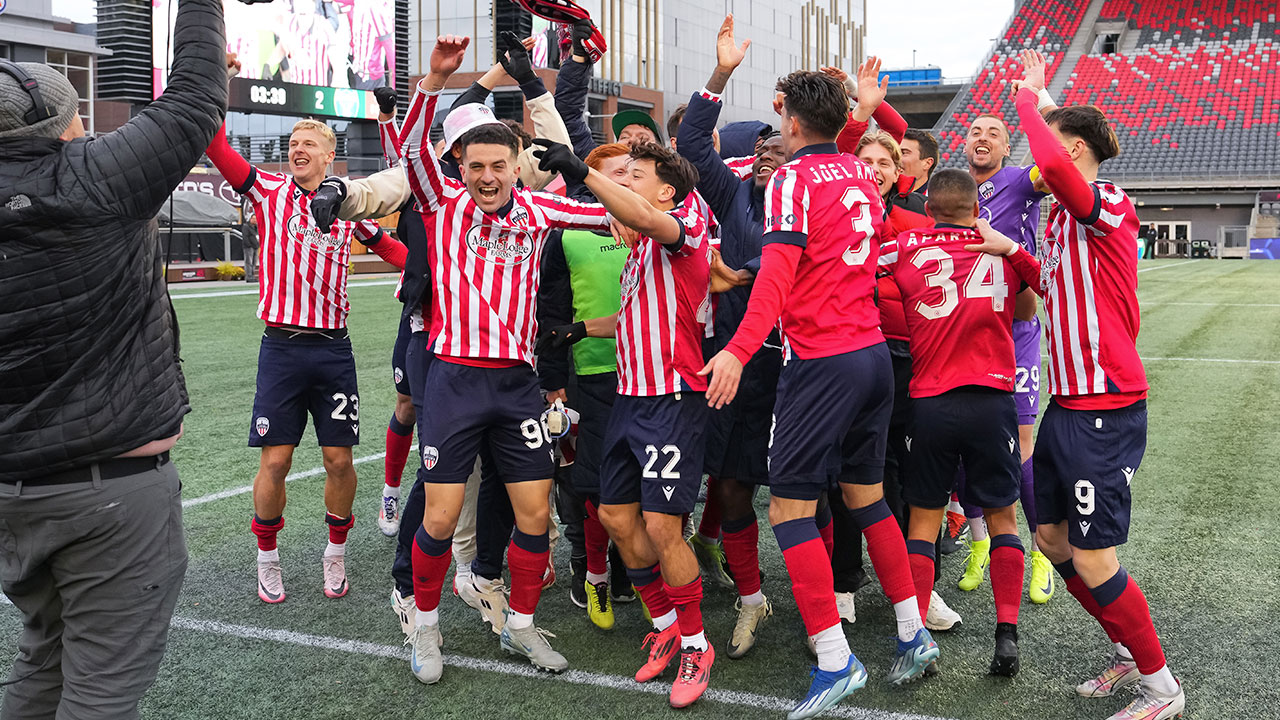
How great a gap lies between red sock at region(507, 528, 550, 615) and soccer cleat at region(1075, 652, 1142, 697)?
1971 mm

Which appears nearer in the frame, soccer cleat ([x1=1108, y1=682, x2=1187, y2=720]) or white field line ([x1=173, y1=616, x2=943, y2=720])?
soccer cleat ([x1=1108, y1=682, x2=1187, y2=720])

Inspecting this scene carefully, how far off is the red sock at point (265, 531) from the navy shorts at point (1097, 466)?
332 cm

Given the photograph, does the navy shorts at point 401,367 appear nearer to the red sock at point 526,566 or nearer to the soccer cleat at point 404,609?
the soccer cleat at point 404,609

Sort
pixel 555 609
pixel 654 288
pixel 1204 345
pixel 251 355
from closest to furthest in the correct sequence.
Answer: pixel 654 288
pixel 555 609
pixel 251 355
pixel 1204 345

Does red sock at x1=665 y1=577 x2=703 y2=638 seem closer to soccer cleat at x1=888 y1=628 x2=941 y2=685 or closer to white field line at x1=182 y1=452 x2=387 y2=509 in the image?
soccer cleat at x1=888 y1=628 x2=941 y2=685

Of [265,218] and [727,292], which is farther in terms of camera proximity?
[265,218]

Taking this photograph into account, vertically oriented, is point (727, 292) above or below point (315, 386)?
above

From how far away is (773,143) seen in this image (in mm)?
4285

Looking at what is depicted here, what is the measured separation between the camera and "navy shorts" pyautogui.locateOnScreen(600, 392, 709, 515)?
11.9ft

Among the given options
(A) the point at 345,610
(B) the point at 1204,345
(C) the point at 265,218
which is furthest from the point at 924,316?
(B) the point at 1204,345

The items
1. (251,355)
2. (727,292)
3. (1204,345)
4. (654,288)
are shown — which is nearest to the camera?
(654,288)

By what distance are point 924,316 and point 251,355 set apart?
33.2 feet

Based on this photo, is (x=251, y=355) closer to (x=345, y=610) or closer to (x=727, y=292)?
(x=345, y=610)

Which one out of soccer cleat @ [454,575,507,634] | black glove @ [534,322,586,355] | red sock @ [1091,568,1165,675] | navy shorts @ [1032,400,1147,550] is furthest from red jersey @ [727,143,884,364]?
soccer cleat @ [454,575,507,634]
